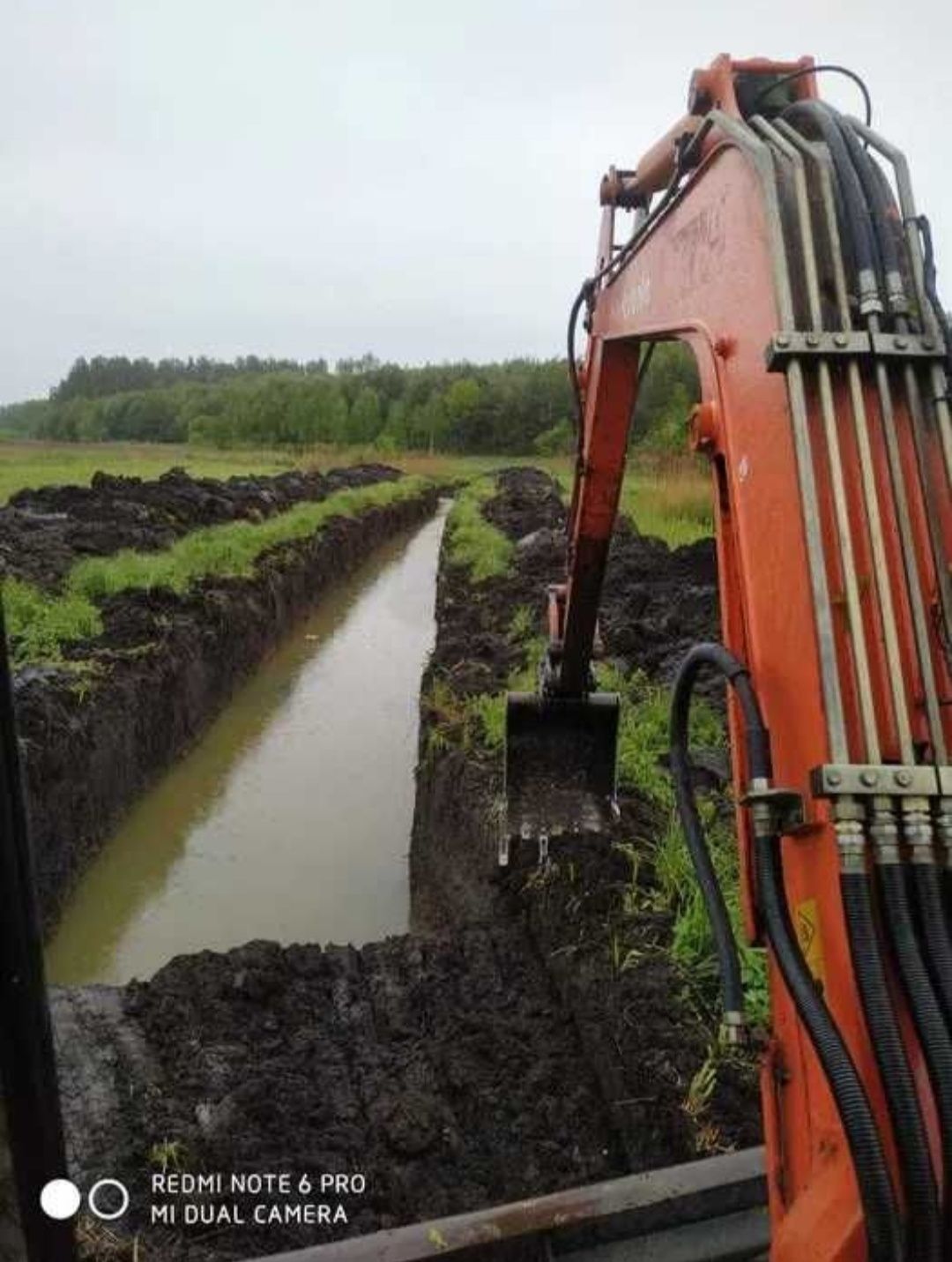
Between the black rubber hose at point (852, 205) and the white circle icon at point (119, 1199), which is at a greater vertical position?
the black rubber hose at point (852, 205)

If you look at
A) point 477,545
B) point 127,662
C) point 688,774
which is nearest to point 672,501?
point 477,545

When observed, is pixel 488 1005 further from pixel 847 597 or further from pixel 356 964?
pixel 847 597

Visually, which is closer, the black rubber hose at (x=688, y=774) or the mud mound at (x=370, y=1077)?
the black rubber hose at (x=688, y=774)

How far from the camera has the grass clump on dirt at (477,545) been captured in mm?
11898

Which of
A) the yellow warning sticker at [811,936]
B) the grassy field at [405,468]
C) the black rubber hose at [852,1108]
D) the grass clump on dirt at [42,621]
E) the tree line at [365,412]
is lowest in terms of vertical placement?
the black rubber hose at [852,1108]

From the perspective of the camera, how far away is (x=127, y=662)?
279 inches

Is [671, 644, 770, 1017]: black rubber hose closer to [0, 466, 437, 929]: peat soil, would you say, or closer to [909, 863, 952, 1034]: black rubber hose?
[909, 863, 952, 1034]: black rubber hose

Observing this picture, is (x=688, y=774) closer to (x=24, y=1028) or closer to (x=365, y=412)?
(x=24, y=1028)

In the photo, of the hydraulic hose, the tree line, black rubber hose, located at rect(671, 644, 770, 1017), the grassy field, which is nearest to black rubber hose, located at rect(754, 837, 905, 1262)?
the hydraulic hose

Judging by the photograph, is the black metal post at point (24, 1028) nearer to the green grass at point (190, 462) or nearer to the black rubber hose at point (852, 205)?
the black rubber hose at point (852, 205)

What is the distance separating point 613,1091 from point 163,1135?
1.37 meters

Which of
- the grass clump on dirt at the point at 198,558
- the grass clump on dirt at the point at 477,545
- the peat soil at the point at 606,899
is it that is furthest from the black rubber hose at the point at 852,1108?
the grass clump on dirt at the point at 477,545

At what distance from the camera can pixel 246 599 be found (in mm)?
10242

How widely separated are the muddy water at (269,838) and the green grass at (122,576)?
3.88 ft
